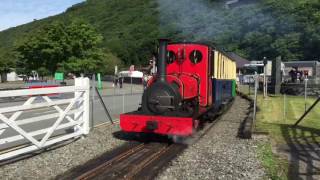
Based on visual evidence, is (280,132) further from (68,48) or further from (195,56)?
(68,48)

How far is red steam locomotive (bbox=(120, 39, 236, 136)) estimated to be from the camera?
1079 cm

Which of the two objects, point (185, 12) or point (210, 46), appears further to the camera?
point (185, 12)

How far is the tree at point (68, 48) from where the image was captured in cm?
4762

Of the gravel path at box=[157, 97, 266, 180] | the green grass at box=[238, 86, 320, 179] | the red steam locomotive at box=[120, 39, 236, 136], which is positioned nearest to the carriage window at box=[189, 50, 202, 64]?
the red steam locomotive at box=[120, 39, 236, 136]

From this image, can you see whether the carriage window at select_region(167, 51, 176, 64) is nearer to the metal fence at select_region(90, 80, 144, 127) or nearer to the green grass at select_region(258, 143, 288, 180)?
the metal fence at select_region(90, 80, 144, 127)

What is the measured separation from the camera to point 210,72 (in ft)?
42.1

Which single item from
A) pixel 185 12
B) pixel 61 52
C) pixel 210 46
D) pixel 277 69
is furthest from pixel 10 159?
pixel 61 52

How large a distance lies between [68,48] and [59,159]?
39700 mm

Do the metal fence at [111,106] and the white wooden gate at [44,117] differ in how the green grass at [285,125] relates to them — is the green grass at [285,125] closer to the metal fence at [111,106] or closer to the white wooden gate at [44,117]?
the white wooden gate at [44,117]

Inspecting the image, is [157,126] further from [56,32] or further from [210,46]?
[56,32]

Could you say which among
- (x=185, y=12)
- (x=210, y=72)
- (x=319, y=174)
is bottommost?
(x=319, y=174)

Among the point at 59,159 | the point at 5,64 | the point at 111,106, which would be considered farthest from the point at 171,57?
the point at 5,64

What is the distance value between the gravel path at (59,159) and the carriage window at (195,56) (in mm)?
3201

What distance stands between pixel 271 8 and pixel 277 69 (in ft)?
20.7
